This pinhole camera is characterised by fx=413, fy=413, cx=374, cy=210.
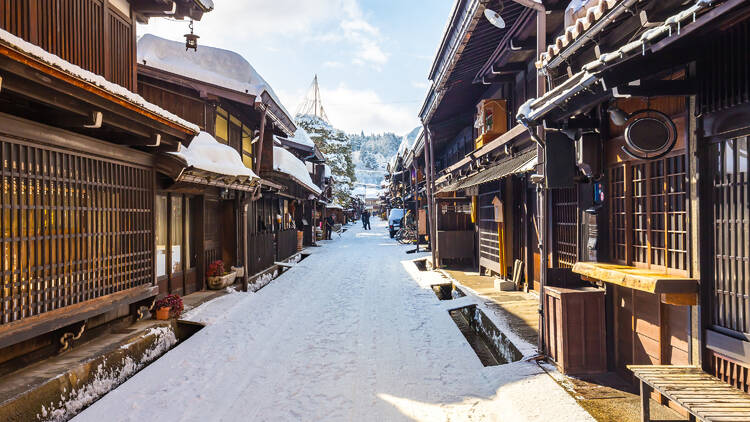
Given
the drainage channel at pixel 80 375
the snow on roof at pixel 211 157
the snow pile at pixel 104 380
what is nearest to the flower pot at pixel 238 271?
the snow on roof at pixel 211 157

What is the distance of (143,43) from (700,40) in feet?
43.7

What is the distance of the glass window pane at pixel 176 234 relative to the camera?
35.0 ft

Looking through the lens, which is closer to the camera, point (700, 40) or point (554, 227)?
point (700, 40)

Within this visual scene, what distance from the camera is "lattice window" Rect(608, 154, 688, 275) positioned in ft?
15.4

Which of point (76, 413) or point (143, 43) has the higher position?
point (143, 43)

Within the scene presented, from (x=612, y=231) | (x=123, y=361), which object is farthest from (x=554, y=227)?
(x=123, y=361)

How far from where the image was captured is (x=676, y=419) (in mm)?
4406

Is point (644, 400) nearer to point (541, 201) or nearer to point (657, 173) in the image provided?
point (657, 173)

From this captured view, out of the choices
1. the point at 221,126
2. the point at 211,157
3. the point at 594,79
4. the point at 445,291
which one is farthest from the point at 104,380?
the point at 445,291

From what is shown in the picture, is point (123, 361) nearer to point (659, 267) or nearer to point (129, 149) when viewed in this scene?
point (129, 149)

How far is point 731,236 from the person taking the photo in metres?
3.91

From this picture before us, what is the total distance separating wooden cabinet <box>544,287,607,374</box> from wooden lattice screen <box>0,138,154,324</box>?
6932mm

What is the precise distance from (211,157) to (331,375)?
6.81m

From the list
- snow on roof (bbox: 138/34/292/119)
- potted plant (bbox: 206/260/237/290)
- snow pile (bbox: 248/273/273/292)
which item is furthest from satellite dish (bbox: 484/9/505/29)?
snow pile (bbox: 248/273/273/292)
